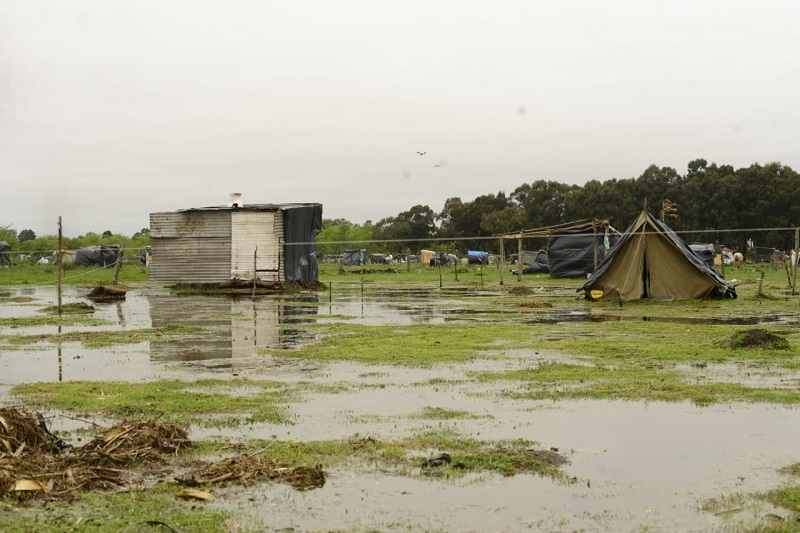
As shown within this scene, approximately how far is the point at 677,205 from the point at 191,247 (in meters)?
49.5

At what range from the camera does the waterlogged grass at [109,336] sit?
17938 millimetres

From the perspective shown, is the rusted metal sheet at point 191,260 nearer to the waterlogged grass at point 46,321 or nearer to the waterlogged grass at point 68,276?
the waterlogged grass at point 68,276

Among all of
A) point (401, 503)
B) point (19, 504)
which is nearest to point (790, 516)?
point (401, 503)

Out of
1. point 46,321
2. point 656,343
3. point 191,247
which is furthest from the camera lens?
point 191,247

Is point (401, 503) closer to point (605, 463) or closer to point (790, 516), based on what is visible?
point (605, 463)

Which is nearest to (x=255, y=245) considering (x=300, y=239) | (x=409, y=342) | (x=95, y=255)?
(x=300, y=239)

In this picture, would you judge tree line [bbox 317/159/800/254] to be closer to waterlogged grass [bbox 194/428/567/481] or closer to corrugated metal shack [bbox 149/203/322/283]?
corrugated metal shack [bbox 149/203/322/283]

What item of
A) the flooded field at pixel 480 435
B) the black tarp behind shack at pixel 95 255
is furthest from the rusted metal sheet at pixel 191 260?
the flooded field at pixel 480 435

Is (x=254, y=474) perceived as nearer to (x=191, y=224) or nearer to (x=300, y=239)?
(x=191, y=224)

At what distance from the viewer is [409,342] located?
17.2 metres

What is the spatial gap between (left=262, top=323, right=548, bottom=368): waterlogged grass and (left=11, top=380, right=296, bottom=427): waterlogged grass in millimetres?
3152

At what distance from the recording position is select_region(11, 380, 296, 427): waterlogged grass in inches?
392

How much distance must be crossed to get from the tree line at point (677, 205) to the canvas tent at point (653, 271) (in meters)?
35.5

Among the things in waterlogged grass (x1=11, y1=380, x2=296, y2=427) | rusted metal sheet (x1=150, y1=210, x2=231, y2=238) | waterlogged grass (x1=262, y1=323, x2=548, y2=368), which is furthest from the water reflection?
rusted metal sheet (x1=150, y1=210, x2=231, y2=238)
